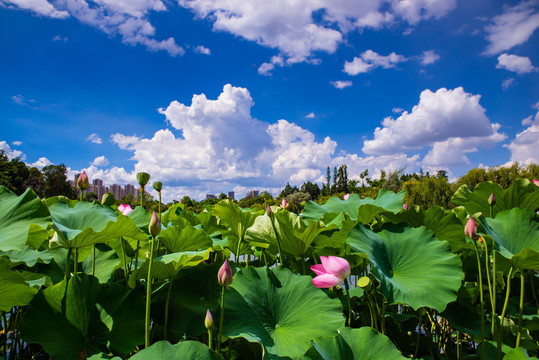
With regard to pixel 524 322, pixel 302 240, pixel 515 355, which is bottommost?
pixel 524 322

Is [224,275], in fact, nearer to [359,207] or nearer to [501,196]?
[359,207]

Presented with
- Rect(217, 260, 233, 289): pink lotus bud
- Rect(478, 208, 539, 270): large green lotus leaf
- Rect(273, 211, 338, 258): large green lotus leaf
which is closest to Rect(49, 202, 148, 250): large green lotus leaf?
Rect(217, 260, 233, 289): pink lotus bud

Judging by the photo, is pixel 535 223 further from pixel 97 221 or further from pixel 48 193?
pixel 48 193

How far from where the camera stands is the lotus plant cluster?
74cm

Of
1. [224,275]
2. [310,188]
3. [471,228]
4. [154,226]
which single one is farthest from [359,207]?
[310,188]

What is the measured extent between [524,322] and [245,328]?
1.09 meters

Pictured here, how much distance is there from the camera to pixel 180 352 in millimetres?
638

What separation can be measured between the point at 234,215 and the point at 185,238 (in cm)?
21

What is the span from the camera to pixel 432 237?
3.34ft

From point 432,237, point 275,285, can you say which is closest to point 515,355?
point 432,237

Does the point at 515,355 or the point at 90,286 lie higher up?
the point at 90,286

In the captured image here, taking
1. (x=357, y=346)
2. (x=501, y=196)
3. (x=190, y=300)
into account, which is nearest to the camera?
(x=357, y=346)

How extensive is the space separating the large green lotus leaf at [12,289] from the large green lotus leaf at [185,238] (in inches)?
14.5

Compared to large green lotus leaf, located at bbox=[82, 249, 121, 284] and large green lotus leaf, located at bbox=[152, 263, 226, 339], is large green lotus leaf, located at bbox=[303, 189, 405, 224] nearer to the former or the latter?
large green lotus leaf, located at bbox=[152, 263, 226, 339]
